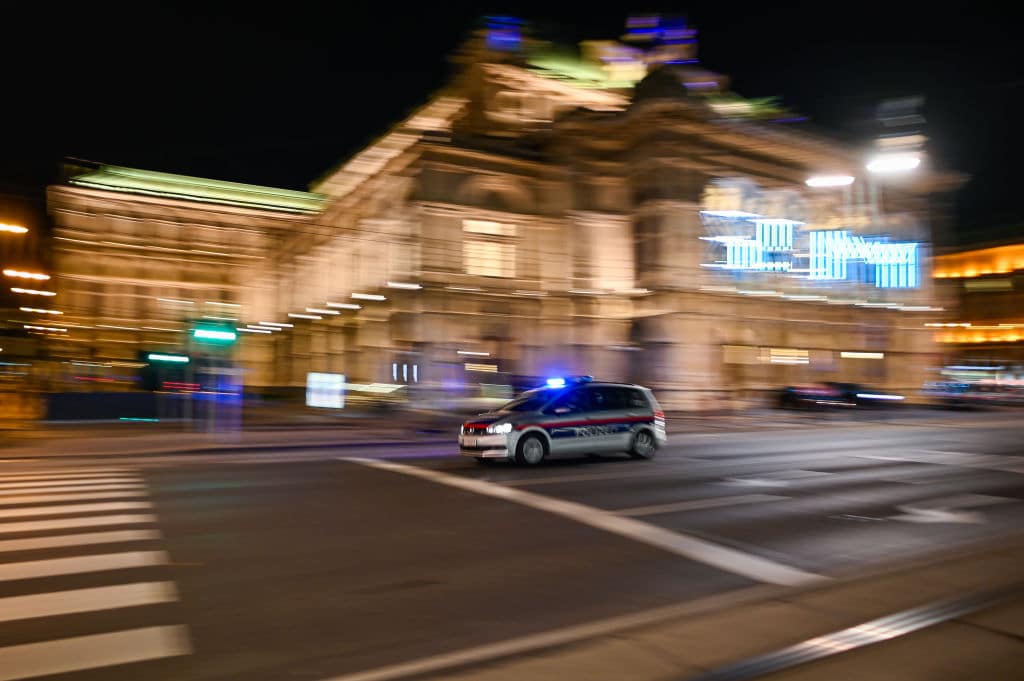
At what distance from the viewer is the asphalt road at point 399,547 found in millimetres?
6039

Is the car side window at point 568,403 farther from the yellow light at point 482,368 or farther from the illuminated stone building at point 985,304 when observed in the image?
the illuminated stone building at point 985,304

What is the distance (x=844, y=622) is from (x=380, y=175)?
4473 centimetres

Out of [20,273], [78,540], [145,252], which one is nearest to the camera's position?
[78,540]

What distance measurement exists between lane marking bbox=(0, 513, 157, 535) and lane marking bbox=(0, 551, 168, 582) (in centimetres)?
179

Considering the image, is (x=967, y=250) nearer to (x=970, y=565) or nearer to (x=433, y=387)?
(x=433, y=387)

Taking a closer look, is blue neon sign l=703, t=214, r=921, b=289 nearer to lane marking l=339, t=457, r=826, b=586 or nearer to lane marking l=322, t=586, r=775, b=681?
lane marking l=339, t=457, r=826, b=586

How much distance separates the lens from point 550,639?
19.4ft

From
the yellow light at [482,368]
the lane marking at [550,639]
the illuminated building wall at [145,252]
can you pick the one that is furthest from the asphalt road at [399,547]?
the illuminated building wall at [145,252]

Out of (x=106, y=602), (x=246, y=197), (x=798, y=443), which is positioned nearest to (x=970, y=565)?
(x=106, y=602)

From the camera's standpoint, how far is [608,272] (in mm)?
46594

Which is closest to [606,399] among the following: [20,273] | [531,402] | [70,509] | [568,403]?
[568,403]

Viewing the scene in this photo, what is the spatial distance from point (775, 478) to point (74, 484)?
456 inches

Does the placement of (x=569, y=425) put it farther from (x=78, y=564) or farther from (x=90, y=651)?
(x=90, y=651)

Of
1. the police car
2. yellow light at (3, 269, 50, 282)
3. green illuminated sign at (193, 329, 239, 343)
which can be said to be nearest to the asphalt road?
the police car
